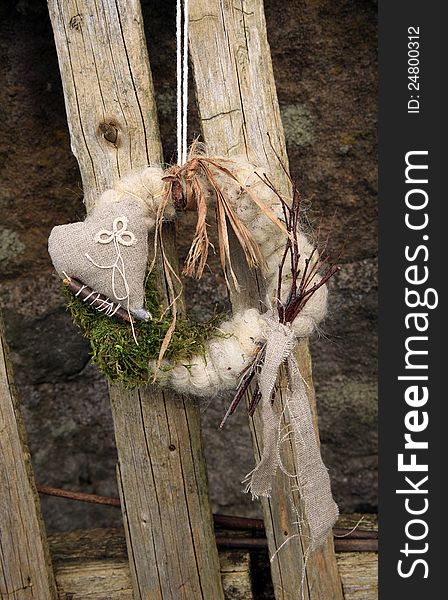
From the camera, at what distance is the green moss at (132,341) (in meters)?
1.25

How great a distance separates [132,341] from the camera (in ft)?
4.12

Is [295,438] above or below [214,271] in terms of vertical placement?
below

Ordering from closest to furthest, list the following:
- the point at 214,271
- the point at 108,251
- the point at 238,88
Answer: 1. the point at 108,251
2. the point at 238,88
3. the point at 214,271

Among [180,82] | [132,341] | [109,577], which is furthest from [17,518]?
[180,82]

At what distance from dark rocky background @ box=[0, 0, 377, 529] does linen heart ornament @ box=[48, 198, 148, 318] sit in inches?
13.6

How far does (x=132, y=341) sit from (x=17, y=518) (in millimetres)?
490

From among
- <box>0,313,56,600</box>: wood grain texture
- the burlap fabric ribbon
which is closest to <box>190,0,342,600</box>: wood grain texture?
the burlap fabric ribbon

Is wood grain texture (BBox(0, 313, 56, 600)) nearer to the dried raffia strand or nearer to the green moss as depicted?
the green moss

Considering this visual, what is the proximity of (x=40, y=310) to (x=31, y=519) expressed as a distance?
47 cm

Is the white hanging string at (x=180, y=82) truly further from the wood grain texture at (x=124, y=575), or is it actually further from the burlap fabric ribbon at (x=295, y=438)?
the wood grain texture at (x=124, y=575)

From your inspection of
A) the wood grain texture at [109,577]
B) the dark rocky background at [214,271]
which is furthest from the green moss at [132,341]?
the wood grain texture at [109,577]

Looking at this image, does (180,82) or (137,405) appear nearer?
(180,82)

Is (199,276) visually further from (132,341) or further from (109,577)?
(109,577)

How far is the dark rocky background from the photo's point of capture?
5.07 ft
